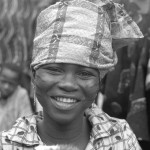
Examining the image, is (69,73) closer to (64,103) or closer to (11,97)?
(64,103)

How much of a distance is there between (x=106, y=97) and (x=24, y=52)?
3.23 metres

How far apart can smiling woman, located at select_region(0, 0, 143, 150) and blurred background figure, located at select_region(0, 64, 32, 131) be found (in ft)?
10.6

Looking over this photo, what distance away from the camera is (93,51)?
2439 millimetres

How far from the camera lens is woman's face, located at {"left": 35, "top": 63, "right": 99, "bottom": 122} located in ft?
7.91

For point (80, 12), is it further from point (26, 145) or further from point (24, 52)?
point (24, 52)

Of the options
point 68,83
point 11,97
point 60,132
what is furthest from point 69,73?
point 11,97

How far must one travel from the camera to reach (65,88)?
240 centimetres

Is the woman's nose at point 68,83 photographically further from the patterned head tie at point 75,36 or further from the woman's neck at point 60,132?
the woman's neck at point 60,132

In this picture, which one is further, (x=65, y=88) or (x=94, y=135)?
(x=94, y=135)

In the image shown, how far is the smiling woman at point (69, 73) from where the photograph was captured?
241cm

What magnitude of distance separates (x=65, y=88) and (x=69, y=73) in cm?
8

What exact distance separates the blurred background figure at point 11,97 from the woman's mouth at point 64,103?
3.42 meters

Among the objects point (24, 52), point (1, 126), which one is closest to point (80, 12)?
point (1, 126)

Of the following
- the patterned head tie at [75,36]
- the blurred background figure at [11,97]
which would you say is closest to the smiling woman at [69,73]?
the patterned head tie at [75,36]
